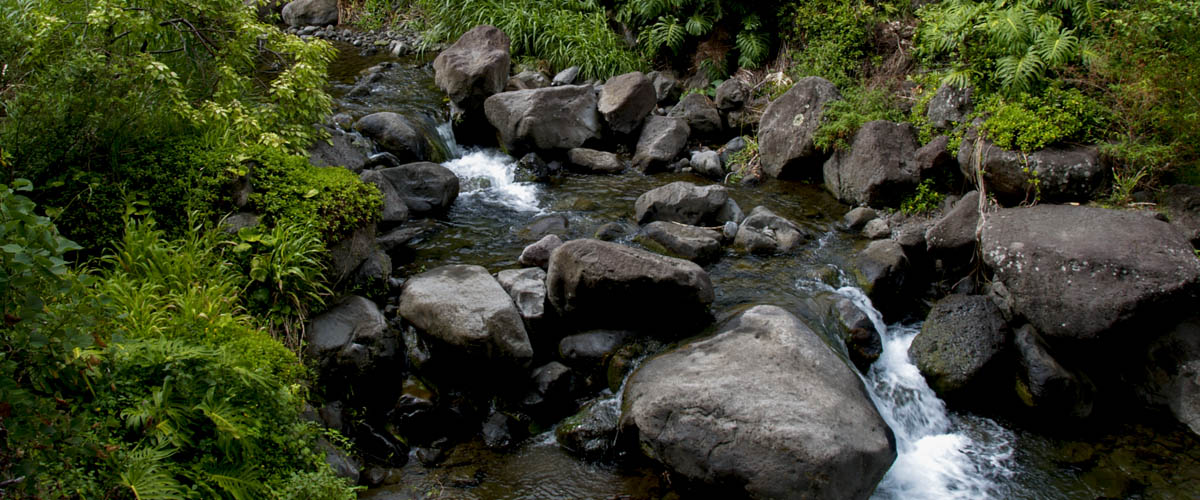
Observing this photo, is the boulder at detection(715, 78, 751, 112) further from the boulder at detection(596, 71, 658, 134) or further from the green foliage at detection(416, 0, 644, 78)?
the green foliage at detection(416, 0, 644, 78)

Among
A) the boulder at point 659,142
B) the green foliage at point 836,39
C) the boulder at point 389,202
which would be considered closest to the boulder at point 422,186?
the boulder at point 389,202

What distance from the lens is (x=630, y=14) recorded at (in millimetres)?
13531

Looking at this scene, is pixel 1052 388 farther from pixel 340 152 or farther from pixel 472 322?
pixel 340 152

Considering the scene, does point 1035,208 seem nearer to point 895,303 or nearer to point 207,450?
point 895,303

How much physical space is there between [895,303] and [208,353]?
245 inches

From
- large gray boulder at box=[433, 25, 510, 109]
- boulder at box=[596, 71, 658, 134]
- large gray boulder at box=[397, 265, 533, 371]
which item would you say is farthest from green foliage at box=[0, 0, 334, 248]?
boulder at box=[596, 71, 658, 134]

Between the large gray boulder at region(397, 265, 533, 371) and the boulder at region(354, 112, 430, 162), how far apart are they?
393cm

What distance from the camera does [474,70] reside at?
36.9 ft

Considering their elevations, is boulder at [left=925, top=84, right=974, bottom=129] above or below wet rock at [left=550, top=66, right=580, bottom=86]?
above

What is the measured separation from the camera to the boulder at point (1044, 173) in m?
7.52

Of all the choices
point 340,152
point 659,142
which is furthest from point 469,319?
point 659,142

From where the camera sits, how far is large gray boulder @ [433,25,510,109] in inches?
444

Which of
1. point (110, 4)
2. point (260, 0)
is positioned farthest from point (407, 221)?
point (110, 4)

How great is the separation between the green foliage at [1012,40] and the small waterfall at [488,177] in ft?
18.1
